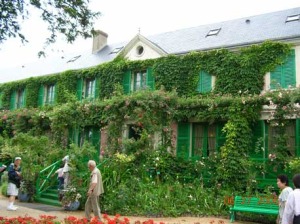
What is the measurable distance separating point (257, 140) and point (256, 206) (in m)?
4.24

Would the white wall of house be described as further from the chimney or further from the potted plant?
the potted plant

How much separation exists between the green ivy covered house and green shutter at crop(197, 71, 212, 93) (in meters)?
0.04

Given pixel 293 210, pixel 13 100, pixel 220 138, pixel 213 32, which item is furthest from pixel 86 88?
pixel 293 210

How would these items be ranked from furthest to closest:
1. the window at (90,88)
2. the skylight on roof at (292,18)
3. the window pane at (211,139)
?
→ the window at (90,88), the skylight on roof at (292,18), the window pane at (211,139)

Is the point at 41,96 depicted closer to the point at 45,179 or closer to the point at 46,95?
the point at 46,95

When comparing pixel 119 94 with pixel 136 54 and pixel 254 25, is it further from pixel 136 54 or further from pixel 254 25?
pixel 254 25

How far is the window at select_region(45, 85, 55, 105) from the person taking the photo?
20656 millimetres

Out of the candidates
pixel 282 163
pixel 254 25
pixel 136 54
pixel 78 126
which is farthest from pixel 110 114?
pixel 254 25

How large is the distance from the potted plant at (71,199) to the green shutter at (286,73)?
27.7 ft

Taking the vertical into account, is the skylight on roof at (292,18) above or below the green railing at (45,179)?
above

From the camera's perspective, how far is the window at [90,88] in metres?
18.8

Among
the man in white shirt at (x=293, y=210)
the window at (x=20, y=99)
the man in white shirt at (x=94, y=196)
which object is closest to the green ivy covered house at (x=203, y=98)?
the window at (x=20, y=99)

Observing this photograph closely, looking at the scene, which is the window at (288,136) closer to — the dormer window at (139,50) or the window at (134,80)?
the window at (134,80)

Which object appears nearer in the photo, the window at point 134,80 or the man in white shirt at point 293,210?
the man in white shirt at point 293,210
